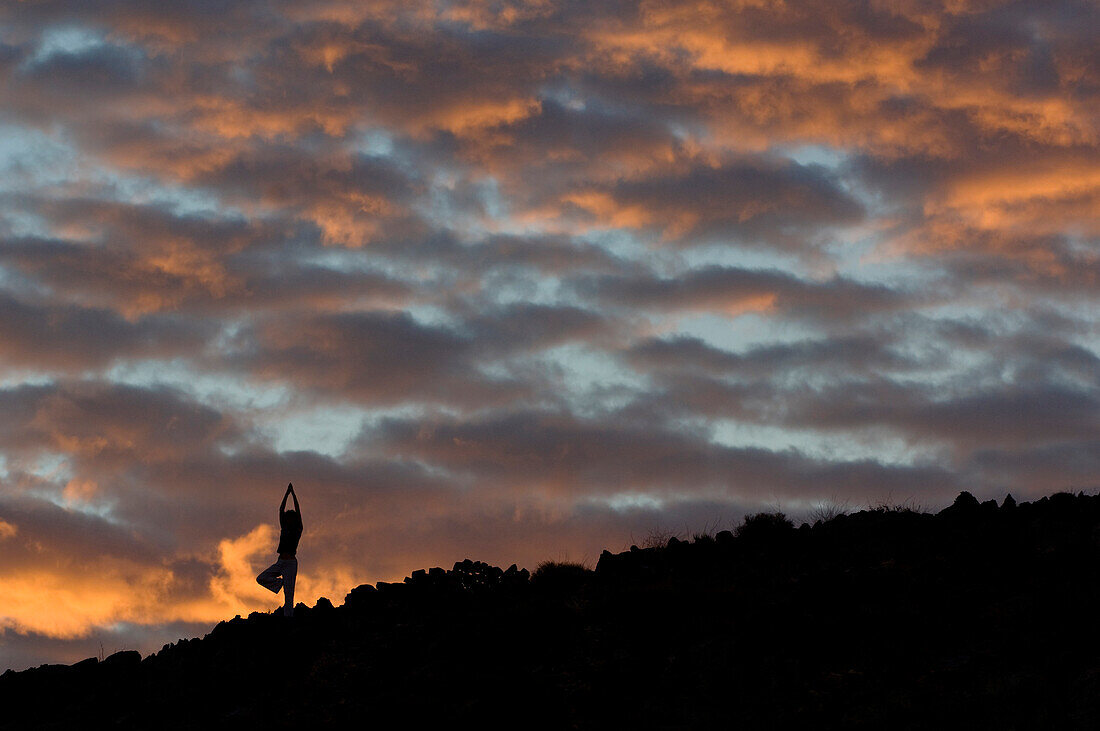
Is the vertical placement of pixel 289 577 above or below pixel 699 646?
above

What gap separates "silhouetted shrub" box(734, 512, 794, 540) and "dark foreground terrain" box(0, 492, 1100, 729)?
3.2 inches

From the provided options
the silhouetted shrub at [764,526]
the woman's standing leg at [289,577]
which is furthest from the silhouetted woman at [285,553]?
the silhouetted shrub at [764,526]

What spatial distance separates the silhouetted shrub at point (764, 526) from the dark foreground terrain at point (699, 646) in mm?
82

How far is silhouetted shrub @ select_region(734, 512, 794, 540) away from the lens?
33281 millimetres

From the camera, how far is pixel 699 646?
25172 millimetres

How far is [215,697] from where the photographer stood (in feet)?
95.1

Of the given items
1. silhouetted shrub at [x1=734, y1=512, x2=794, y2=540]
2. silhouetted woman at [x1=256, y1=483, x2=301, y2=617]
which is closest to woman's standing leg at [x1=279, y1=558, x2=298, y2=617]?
silhouetted woman at [x1=256, y1=483, x2=301, y2=617]

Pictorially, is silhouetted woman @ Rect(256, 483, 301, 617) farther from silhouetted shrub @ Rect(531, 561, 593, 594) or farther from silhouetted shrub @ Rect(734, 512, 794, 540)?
silhouetted shrub @ Rect(734, 512, 794, 540)

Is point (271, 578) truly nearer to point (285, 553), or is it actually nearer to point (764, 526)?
point (285, 553)

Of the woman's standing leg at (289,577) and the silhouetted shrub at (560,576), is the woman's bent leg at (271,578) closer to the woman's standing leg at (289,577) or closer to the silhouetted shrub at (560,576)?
Result: the woman's standing leg at (289,577)

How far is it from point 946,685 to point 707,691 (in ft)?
14.6

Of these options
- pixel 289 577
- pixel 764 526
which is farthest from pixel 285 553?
pixel 764 526

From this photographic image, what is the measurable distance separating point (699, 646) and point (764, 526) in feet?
29.8

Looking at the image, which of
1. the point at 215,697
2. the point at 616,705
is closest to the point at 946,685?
the point at 616,705
